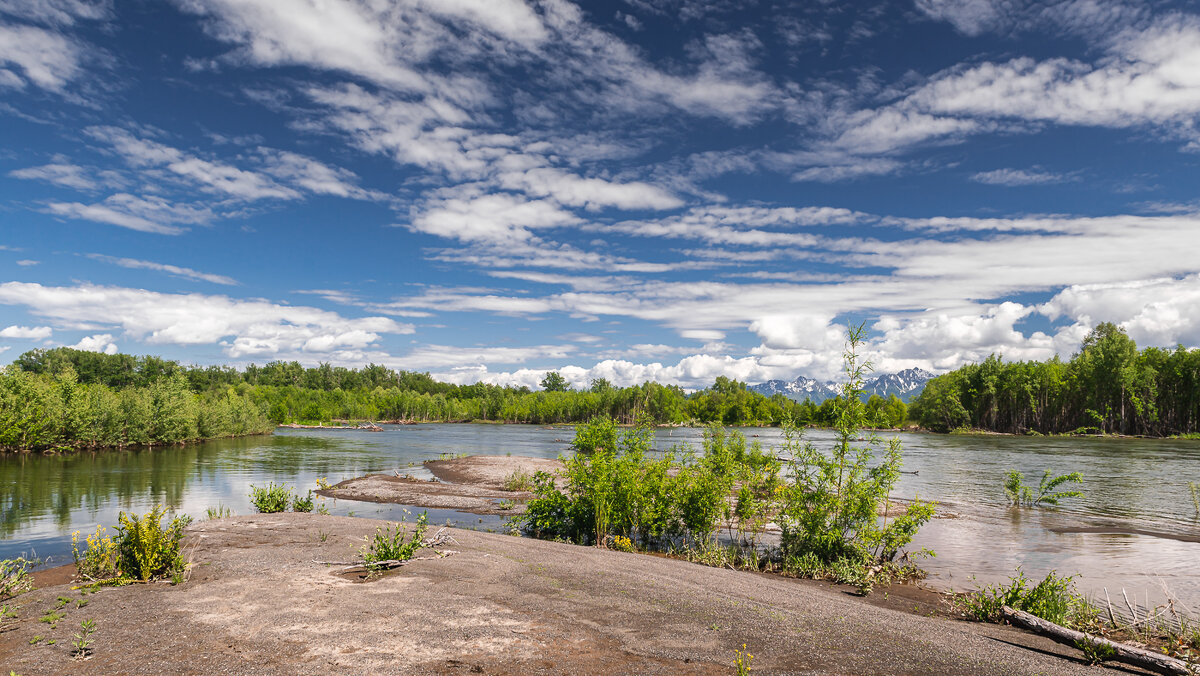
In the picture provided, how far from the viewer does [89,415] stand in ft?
186

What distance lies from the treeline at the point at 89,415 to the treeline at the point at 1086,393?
5947 inches

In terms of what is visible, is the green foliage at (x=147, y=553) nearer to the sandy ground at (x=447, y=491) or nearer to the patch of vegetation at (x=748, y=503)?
the patch of vegetation at (x=748, y=503)

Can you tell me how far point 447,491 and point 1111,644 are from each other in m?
32.6

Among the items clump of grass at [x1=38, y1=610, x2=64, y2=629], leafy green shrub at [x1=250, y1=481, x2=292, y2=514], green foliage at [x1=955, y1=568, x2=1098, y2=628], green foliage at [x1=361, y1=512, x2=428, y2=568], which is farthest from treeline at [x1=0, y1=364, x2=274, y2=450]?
green foliage at [x1=955, y1=568, x2=1098, y2=628]

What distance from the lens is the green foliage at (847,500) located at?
18.0 metres

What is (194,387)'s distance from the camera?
153m

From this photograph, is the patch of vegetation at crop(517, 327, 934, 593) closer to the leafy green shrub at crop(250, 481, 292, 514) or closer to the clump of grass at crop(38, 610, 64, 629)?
the leafy green shrub at crop(250, 481, 292, 514)

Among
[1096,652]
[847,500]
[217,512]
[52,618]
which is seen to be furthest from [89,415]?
Answer: [1096,652]

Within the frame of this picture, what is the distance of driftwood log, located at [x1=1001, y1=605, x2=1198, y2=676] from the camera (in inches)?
376

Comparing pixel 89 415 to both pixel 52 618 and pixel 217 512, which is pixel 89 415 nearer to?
pixel 217 512

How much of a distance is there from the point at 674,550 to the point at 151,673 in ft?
52.8

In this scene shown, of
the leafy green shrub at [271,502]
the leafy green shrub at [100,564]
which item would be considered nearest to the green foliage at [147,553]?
the leafy green shrub at [100,564]

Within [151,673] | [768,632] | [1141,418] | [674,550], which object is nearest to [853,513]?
[674,550]

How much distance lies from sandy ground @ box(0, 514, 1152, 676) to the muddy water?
329 inches
